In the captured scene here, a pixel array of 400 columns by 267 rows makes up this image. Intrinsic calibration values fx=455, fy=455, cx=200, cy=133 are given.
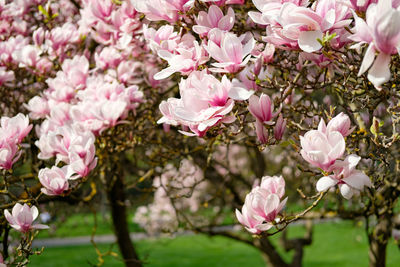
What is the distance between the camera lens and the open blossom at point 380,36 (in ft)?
4.17

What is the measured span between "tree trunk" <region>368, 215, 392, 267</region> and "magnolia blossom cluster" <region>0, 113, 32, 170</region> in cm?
277

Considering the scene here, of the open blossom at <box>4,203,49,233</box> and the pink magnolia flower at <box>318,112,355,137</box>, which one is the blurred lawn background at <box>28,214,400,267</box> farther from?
the pink magnolia flower at <box>318,112,355,137</box>

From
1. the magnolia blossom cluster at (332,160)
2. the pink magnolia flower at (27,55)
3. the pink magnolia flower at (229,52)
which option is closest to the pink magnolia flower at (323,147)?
the magnolia blossom cluster at (332,160)

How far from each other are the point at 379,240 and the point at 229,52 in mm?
2638

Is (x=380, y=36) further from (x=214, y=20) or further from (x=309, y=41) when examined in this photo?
(x=214, y=20)

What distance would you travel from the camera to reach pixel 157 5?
2020 millimetres

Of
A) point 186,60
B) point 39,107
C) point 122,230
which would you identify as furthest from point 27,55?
point 122,230

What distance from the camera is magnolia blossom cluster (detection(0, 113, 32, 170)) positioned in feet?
6.93

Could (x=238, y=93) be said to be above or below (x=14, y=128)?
above

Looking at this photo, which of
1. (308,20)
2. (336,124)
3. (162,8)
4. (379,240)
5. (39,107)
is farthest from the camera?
(379,240)

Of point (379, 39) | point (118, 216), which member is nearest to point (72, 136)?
point (379, 39)

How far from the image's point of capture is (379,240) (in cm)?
367

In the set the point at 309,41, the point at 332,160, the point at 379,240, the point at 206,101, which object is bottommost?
the point at 379,240

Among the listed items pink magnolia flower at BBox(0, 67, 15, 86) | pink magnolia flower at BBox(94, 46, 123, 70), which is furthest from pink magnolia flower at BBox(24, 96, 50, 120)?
pink magnolia flower at BBox(94, 46, 123, 70)
